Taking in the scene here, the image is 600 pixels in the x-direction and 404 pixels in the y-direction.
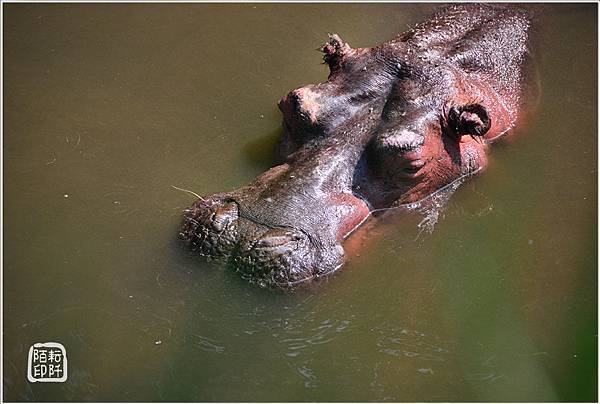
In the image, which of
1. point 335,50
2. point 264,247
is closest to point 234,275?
point 264,247

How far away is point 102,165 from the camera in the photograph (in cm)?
612

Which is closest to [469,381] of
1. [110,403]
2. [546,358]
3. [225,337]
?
[546,358]

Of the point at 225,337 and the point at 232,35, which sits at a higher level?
the point at 232,35

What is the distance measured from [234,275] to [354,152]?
3.88 ft

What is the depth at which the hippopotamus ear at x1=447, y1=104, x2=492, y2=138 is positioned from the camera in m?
5.37

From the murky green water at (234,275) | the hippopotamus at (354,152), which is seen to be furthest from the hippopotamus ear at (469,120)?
the murky green water at (234,275)

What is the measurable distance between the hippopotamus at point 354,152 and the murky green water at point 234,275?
0.18 meters

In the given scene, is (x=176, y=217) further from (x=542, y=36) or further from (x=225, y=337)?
(x=542, y=36)

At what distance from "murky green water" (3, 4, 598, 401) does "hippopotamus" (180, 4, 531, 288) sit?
18 cm

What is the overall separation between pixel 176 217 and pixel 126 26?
114 inches

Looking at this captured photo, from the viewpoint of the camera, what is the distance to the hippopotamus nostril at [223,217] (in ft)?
16.1
